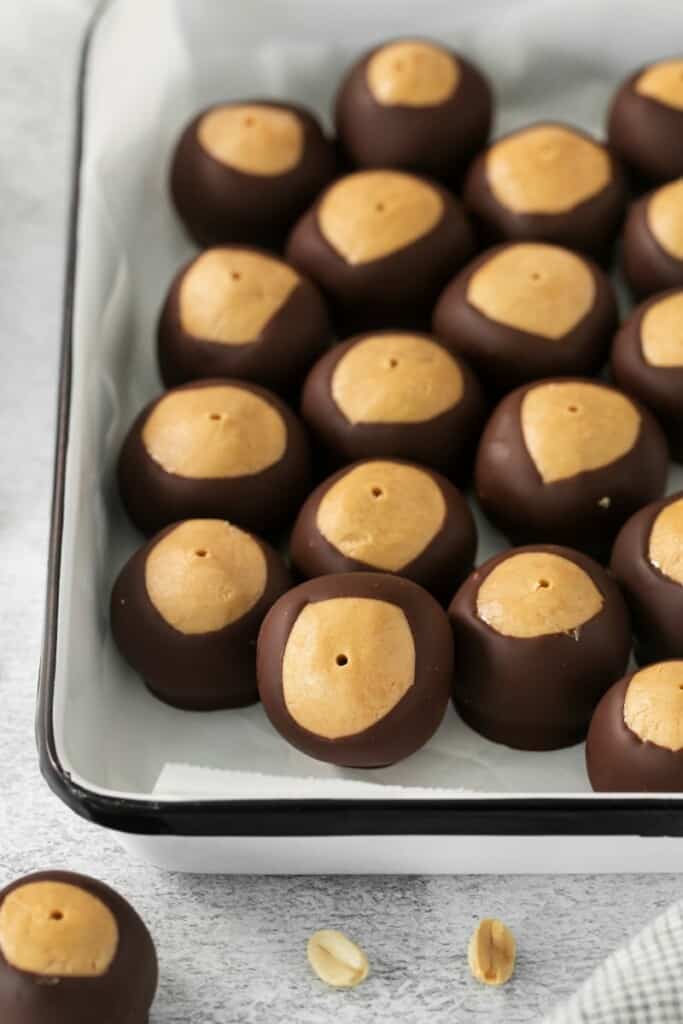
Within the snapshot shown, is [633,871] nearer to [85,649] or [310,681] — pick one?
[310,681]

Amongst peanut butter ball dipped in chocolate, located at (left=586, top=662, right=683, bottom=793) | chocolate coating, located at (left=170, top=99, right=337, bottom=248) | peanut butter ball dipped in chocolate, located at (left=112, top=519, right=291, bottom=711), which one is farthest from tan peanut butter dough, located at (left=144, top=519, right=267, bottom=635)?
chocolate coating, located at (left=170, top=99, right=337, bottom=248)

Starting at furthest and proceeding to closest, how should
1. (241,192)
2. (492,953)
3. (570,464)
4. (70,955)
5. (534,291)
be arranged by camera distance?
(241,192)
(534,291)
(570,464)
(492,953)
(70,955)

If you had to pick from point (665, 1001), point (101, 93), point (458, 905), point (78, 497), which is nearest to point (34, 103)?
point (101, 93)

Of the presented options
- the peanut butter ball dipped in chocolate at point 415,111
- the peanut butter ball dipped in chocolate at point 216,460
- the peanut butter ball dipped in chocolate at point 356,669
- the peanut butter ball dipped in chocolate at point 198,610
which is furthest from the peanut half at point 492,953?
the peanut butter ball dipped in chocolate at point 415,111

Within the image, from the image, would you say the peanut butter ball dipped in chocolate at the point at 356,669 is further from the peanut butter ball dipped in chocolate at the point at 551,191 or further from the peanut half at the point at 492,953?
the peanut butter ball dipped in chocolate at the point at 551,191

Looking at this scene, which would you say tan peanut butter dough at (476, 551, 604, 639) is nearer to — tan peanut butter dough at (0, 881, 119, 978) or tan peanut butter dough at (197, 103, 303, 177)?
tan peanut butter dough at (0, 881, 119, 978)

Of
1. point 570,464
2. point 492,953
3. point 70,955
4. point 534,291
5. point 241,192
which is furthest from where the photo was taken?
point 241,192

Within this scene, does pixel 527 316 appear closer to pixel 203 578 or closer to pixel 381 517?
pixel 381 517

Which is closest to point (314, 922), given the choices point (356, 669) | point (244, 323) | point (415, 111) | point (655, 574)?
point (356, 669)
